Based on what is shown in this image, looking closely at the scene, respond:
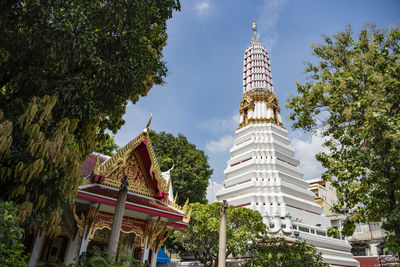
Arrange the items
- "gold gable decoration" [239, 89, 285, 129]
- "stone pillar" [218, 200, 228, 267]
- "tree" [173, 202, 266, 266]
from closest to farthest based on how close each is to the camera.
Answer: "stone pillar" [218, 200, 228, 267]
"tree" [173, 202, 266, 266]
"gold gable decoration" [239, 89, 285, 129]

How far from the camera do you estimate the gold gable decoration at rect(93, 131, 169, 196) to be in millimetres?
9680

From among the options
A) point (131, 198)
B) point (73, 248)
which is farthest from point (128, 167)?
point (73, 248)

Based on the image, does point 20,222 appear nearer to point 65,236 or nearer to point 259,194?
point 65,236

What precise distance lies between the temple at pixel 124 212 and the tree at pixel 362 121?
5776 millimetres

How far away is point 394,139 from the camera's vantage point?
7.14 metres

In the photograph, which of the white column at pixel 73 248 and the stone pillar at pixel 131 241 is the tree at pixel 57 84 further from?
the stone pillar at pixel 131 241

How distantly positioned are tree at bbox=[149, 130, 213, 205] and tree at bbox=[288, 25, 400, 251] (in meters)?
14.3

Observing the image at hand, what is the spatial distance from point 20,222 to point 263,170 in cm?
2354

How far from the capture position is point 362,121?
28.6 ft

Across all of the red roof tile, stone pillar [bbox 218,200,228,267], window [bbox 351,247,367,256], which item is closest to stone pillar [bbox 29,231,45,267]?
the red roof tile

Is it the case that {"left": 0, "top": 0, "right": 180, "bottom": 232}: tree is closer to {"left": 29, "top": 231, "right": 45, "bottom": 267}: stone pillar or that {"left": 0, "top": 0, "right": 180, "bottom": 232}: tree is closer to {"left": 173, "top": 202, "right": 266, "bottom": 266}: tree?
{"left": 29, "top": 231, "right": 45, "bottom": 267}: stone pillar

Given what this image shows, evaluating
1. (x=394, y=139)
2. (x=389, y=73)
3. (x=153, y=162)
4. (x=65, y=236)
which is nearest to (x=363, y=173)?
(x=394, y=139)

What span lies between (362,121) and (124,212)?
8.44 m

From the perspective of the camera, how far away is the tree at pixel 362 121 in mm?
7387
